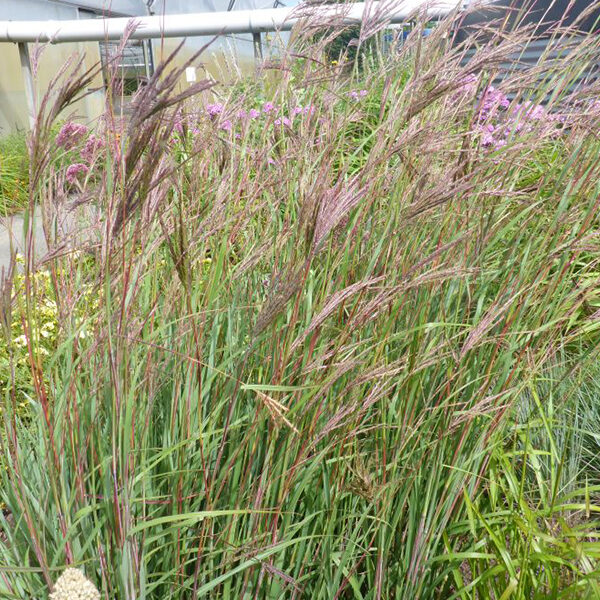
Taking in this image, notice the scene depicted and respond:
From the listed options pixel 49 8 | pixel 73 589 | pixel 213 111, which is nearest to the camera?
pixel 73 589

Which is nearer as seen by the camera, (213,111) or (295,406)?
(295,406)

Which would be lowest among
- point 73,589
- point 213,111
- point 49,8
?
point 73,589

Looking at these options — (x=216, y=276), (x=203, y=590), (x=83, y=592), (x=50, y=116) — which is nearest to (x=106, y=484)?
(x=203, y=590)

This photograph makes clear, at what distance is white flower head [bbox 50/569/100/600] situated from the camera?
0.86 meters

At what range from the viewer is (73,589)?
872 millimetres

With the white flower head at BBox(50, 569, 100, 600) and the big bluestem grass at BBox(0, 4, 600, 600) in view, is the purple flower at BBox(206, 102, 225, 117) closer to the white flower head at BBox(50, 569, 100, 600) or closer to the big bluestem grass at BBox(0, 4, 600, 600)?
the big bluestem grass at BBox(0, 4, 600, 600)

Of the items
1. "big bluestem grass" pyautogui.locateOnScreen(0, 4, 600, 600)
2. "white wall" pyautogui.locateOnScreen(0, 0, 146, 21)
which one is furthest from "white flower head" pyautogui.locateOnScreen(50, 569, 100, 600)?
"white wall" pyautogui.locateOnScreen(0, 0, 146, 21)

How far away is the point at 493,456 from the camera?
1.61m

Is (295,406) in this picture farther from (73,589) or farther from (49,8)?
(49,8)

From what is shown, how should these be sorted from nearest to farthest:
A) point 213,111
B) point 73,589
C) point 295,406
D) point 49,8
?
point 73,589 < point 295,406 < point 213,111 < point 49,8

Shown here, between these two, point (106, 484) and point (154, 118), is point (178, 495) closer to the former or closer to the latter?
point (106, 484)

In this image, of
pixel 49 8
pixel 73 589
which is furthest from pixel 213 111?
pixel 49 8

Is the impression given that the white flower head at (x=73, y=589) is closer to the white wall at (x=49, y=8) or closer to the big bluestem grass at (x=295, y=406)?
the big bluestem grass at (x=295, y=406)

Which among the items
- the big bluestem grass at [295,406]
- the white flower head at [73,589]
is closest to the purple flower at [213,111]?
the big bluestem grass at [295,406]
